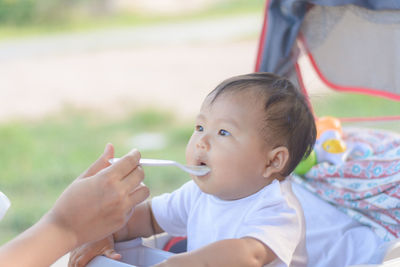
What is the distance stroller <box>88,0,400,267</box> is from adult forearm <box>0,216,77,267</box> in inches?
18.9

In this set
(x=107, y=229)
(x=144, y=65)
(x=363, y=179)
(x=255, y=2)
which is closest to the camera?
(x=107, y=229)

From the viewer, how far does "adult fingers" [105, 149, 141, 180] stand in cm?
92

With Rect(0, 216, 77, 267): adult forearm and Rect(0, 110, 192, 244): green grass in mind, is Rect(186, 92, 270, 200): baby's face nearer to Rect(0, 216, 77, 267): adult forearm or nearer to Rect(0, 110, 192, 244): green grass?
Rect(0, 216, 77, 267): adult forearm

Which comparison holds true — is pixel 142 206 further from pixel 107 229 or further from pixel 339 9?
pixel 339 9

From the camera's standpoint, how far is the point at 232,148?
41.7 inches

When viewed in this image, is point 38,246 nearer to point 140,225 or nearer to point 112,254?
point 112,254

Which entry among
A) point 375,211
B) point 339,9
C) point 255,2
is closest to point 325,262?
point 375,211

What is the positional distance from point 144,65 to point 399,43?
3.68 metres

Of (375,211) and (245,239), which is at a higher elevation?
(245,239)

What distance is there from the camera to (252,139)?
3.51ft

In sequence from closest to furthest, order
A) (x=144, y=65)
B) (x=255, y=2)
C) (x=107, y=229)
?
1. (x=107, y=229)
2. (x=144, y=65)
3. (x=255, y=2)

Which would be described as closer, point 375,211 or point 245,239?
point 245,239

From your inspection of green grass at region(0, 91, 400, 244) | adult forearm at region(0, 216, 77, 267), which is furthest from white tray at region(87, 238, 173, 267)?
green grass at region(0, 91, 400, 244)

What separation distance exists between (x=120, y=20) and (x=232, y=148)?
5.45 meters
